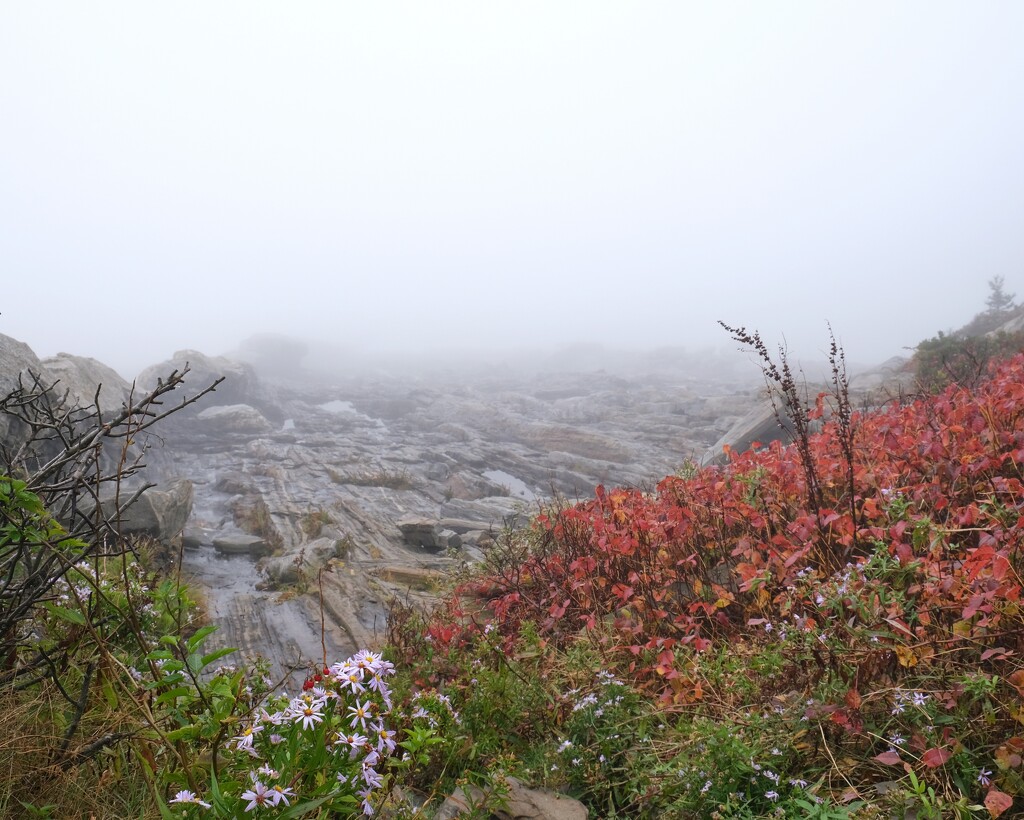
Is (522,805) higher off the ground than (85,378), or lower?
lower

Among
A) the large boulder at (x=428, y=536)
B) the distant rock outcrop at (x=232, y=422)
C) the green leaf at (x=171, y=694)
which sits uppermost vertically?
the green leaf at (x=171, y=694)

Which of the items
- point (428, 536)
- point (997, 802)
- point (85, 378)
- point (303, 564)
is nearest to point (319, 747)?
point (997, 802)

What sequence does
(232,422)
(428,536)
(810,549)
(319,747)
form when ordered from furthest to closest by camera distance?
(232,422)
(428,536)
(810,549)
(319,747)

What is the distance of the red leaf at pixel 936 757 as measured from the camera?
86.5 inches

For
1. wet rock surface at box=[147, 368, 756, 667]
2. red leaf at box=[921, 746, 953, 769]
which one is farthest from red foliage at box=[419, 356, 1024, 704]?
wet rock surface at box=[147, 368, 756, 667]

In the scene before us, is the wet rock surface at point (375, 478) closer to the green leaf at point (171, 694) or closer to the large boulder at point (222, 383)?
the large boulder at point (222, 383)

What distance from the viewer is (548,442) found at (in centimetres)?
2723

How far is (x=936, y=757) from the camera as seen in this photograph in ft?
7.27

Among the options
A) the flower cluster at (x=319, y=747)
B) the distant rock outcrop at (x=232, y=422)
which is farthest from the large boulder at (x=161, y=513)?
the distant rock outcrop at (x=232, y=422)

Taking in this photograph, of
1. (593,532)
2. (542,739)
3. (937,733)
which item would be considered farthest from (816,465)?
(542,739)

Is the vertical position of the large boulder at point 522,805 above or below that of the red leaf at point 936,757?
below

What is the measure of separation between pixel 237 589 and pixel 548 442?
17.9 metres

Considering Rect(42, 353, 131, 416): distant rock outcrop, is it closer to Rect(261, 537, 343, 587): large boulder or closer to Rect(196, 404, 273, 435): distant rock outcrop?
Rect(196, 404, 273, 435): distant rock outcrop

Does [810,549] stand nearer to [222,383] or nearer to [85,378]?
[85,378]
